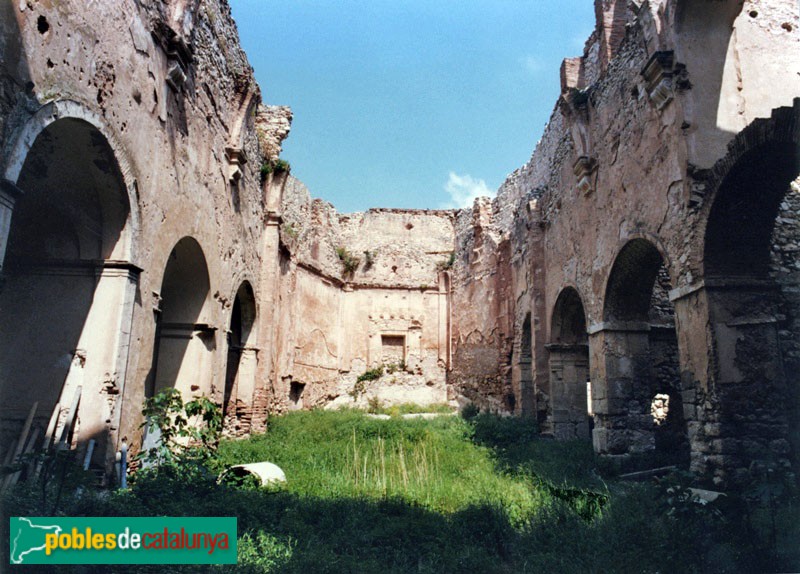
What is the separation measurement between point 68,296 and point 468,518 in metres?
4.85

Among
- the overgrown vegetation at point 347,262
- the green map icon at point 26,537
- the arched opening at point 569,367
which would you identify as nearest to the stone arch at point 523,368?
the arched opening at point 569,367

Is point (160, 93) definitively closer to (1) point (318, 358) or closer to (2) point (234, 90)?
(2) point (234, 90)

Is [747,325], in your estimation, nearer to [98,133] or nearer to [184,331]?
[98,133]

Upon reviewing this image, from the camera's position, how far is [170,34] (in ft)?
22.0

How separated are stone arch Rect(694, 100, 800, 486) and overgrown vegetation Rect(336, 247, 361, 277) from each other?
15551 mm

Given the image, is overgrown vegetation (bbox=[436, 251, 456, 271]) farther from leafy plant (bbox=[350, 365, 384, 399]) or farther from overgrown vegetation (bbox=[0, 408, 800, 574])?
overgrown vegetation (bbox=[0, 408, 800, 574])

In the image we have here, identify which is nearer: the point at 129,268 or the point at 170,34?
the point at 129,268

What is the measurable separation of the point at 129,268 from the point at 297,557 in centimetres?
355

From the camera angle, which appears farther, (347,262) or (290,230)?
(347,262)

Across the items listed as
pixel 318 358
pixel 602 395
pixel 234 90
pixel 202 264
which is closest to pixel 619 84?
pixel 602 395

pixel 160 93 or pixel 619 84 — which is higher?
pixel 619 84

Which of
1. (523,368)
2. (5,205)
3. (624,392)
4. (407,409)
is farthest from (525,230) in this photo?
(5,205)

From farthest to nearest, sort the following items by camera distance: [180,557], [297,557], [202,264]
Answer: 1. [202,264]
2. [297,557]
3. [180,557]

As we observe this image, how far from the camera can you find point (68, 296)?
5.59 metres
